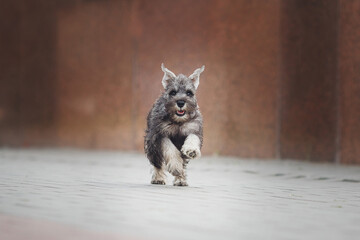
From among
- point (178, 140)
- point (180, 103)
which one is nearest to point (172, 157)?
point (178, 140)

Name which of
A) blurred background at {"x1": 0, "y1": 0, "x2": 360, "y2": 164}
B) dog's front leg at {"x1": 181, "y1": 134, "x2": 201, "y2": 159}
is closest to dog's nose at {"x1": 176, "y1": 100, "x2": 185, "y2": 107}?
dog's front leg at {"x1": 181, "y1": 134, "x2": 201, "y2": 159}

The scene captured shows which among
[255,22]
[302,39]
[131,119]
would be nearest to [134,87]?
[131,119]

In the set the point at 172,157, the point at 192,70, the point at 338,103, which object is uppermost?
the point at 192,70

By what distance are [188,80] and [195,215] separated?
256 cm

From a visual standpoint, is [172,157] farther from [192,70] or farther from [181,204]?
[192,70]

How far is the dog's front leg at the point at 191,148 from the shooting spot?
724cm

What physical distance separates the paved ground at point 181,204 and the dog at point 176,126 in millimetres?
340

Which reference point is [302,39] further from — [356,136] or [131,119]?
[131,119]

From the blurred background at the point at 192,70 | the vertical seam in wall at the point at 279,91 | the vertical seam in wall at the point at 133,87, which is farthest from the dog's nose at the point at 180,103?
the vertical seam in wall at the point at 133,87

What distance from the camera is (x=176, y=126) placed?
7816 millimetres

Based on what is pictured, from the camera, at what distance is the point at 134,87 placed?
662 inches

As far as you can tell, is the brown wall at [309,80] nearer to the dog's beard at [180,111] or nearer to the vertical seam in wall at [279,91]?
the vertical seam in wall at [279,91]

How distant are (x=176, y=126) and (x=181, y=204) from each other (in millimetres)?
1694

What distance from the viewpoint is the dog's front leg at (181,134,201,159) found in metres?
7.24
